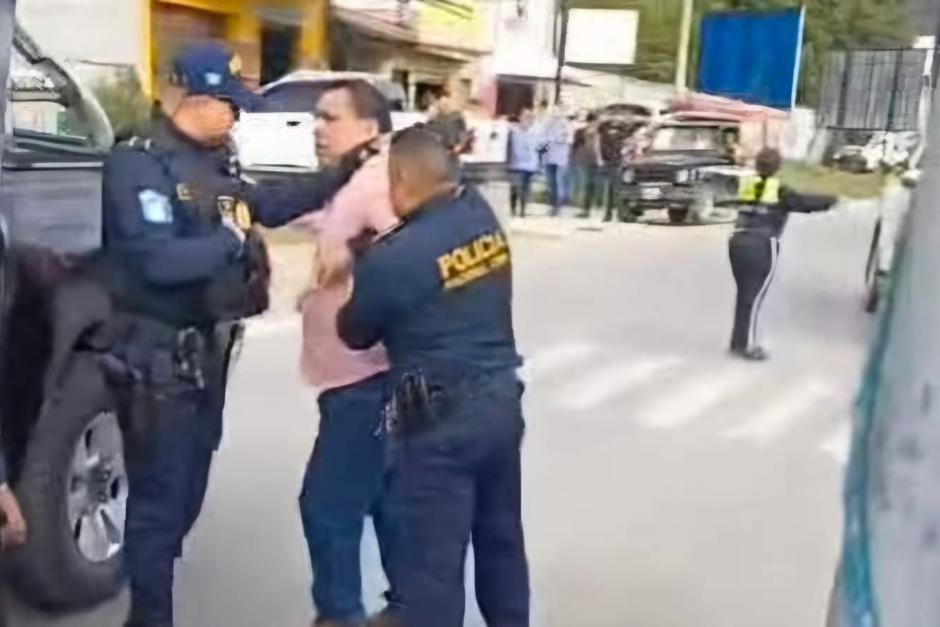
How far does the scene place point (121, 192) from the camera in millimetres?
1927

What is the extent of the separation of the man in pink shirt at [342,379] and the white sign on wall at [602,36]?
0.28m

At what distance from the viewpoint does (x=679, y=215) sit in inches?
70.4

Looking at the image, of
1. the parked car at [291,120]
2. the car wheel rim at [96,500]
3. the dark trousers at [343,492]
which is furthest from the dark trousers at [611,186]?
the car wheel rim at [96,500]

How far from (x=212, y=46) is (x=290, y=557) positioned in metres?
0.76

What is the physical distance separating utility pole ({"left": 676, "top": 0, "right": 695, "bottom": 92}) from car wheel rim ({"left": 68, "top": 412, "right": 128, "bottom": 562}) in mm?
1034

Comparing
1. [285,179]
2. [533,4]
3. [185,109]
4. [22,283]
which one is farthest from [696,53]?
[22,283]

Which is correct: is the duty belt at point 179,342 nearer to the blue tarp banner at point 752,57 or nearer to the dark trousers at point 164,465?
the dark trousers at point 164,465

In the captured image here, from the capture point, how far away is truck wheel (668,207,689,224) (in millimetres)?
1784

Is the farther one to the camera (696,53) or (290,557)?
(290,557)

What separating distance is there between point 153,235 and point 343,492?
0.47 meters

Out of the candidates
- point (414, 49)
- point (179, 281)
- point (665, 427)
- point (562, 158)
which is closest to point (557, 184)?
point (562, 158)

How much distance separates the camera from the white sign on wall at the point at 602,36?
1789 millimetres

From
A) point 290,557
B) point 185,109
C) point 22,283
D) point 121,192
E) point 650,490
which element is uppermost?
point 185,109

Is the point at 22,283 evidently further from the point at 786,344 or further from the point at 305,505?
the point at 786,344
